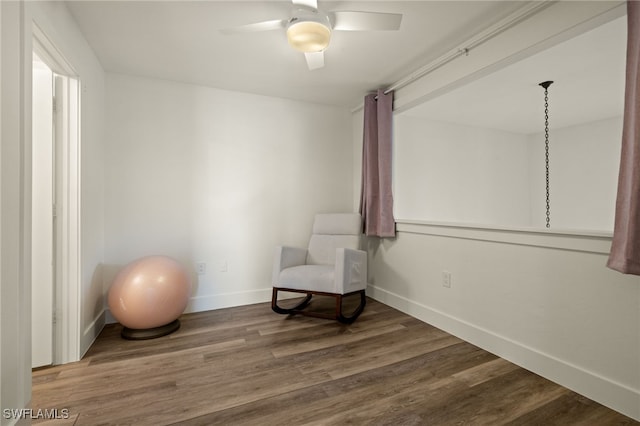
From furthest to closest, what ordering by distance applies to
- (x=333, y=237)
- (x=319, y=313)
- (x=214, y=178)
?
(x=333, y=237)
(x=214, y=178)
(x=319, y=313)

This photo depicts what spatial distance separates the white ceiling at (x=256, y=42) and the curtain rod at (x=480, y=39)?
0.13 feet

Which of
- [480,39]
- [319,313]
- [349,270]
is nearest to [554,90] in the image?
[480,39]

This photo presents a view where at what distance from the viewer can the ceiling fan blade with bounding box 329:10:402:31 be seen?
148 centimetres

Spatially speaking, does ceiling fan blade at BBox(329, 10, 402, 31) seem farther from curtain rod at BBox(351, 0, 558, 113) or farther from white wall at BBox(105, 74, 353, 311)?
white wall at BBox(105, 74, 353, 311)

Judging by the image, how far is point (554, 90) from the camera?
114 inches

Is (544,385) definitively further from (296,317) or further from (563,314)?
(296,317)

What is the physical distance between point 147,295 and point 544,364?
2.65 meters

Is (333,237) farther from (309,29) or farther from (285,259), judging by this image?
(309,29)

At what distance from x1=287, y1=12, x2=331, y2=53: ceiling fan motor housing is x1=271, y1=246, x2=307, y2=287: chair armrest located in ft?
5.66

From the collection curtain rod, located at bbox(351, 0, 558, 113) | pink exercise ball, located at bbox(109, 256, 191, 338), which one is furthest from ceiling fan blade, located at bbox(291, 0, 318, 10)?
pink exercise ball, located at bbox(109, 256, 191, 338)

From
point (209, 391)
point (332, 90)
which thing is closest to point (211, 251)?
point (209, 391)

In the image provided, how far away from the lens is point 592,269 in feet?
4.86

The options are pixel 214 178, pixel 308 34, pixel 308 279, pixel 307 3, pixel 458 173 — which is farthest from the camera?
pixel 458 173

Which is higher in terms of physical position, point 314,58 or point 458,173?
point 314,58
